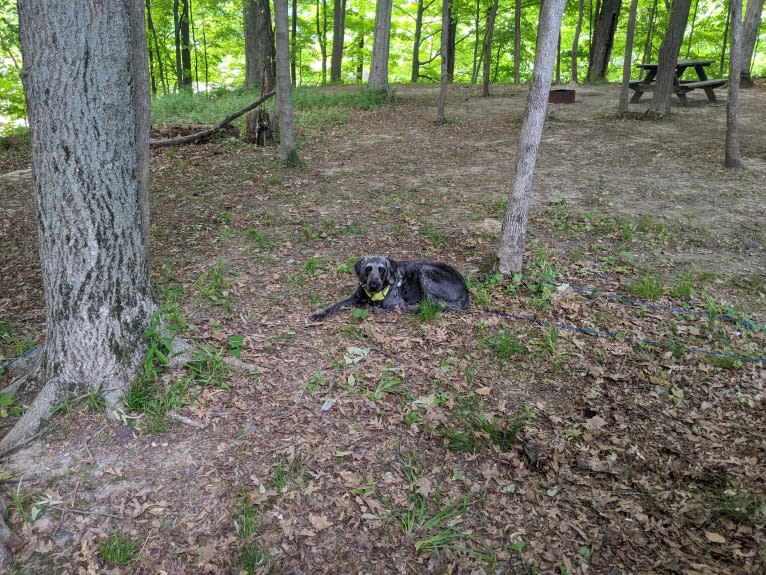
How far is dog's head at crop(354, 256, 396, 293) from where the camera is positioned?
513 centimetres

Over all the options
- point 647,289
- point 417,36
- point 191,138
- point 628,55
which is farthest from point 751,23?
point 191,138

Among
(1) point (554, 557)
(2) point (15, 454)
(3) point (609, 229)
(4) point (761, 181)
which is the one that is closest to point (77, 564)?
(2) point (15, 454)

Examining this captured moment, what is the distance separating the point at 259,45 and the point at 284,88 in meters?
7.01

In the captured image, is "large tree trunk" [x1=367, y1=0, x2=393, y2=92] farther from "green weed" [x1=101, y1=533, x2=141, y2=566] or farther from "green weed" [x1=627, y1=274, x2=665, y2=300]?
"green weed" [x1=101, y1=533, x2=141, y2=566]

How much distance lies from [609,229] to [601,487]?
480 centimetres

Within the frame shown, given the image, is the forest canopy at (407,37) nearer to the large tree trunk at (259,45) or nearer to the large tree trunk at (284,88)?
the large tree trunk at (259,45)

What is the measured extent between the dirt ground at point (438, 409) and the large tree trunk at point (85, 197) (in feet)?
1.32

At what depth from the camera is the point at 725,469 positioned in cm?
336

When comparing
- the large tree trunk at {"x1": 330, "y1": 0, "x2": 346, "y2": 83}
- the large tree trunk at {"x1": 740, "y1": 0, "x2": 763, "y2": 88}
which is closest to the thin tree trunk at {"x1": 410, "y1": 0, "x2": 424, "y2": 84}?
the large tree trunk at {"x1": 330, "y1": 0, "x2": 346, "y2": 83}

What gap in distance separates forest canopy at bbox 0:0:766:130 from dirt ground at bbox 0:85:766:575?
54.1 ft

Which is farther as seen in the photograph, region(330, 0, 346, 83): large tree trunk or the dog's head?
region(330, 0, 346, 83): large tree trunk

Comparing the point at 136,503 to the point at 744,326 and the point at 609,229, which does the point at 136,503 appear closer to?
the point at 744,326

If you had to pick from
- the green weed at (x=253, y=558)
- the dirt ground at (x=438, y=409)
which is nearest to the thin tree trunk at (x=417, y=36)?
the dirt ground at (x=438, y=409)

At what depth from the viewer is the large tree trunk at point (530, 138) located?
16.1 feet
